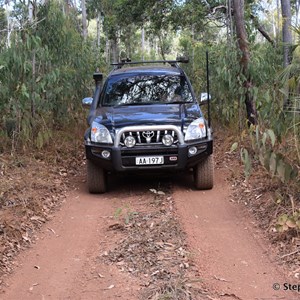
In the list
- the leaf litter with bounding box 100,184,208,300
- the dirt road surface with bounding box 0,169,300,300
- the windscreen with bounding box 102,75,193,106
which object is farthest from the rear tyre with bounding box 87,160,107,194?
the windscreen with bounding box 102,75,193,106

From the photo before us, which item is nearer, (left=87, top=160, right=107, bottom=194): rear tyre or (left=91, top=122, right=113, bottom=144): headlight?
(left=91, top=122, right=113, bottom=144): headlight

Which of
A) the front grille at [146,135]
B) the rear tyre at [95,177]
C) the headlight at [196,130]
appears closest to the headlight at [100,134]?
the front grille at [146,135]

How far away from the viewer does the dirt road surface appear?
3.36 meters

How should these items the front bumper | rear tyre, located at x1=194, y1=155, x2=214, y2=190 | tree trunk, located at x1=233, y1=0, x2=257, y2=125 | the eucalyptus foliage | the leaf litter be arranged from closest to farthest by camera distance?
1. the leaf litter
2. the front bumper
3. rear tyre, located at x1=194, y1=155, x2=214, y2=190
4. the eucalyptus foliage
5. tree trunk, located at x1=233, y1=0, x2=257, y2=125

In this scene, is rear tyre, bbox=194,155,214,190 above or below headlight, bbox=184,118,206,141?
below

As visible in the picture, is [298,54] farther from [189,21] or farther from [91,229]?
[189,21]

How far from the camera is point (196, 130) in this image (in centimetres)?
582

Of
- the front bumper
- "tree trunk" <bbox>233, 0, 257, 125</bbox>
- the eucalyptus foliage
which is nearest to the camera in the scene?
the front bumper

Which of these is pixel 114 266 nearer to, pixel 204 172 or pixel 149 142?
pixel 149 142

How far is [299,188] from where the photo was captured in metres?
4.73

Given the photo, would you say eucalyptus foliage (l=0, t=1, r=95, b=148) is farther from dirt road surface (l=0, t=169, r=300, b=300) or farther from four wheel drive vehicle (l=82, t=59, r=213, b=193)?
dirt road surface (l=0, t=169, r=300, b=300)

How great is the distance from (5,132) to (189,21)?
1017cm

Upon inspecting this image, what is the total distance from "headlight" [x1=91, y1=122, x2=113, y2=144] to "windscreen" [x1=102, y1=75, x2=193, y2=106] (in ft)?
2.95

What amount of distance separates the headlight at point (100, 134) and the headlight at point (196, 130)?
3.35 feet
